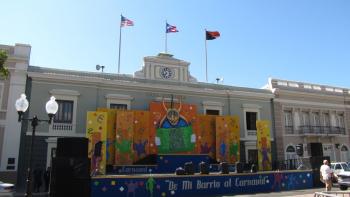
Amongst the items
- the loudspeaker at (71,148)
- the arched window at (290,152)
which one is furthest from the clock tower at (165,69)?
the loudspeaker at (71,148)

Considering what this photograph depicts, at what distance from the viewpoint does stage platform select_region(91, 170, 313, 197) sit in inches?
604

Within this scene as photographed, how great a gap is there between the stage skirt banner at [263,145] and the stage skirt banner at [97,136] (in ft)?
38.5

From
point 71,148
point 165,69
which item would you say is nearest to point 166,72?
point 165,69

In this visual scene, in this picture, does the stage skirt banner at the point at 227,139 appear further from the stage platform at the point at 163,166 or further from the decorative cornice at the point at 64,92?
the decorative cornice at the point at 64,92

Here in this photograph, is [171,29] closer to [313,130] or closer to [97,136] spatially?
[97,136]

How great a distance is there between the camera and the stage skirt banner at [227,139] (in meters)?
25.7

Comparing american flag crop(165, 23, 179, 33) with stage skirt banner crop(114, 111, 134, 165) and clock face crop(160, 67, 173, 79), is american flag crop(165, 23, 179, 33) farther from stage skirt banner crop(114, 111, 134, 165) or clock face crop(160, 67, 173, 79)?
stage skirt banner crop(114, 111, 134, 165)

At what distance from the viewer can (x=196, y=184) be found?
17.5 meters

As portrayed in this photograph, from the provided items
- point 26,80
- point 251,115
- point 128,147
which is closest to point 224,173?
point 128,147

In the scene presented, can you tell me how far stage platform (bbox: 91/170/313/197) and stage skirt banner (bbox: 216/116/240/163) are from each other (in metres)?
5.92

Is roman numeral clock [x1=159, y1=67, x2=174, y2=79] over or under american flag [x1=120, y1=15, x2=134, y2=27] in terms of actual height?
under

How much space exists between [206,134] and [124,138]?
6.59m

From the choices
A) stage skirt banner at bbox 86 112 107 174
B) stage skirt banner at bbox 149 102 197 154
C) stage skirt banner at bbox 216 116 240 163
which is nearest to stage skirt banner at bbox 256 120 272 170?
stage skirt banner at bbox 216 116 240 163

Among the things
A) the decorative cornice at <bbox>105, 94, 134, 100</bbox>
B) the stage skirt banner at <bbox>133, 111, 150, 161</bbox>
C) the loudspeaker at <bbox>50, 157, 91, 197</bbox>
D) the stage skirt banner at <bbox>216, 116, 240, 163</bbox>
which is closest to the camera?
the loudspeaker at <bbox>50, 157, 91, 197</bbox>
